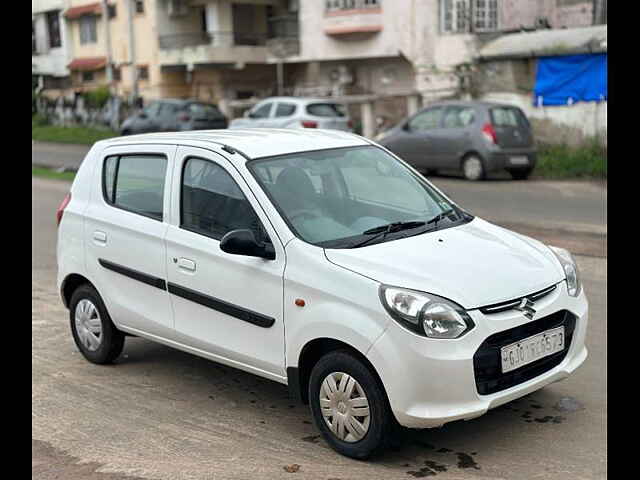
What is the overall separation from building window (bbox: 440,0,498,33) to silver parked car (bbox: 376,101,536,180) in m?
7.94

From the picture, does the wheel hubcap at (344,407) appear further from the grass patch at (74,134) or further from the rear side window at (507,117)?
the grass patch at (74,134)

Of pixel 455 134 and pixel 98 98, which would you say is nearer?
pixel 455 134

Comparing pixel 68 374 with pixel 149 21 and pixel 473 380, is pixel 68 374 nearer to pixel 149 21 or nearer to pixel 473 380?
pixel 473 380

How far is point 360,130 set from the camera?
2656 centimetres

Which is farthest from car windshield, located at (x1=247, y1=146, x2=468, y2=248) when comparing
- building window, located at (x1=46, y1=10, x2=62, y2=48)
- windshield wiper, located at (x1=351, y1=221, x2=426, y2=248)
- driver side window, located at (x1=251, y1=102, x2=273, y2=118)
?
building window, located at (x1=46, y1=10, x2=62, y2=48)

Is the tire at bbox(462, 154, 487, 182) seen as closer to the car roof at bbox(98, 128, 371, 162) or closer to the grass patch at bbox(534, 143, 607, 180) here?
the grass patch at bbox(534, 143, 607, 180)

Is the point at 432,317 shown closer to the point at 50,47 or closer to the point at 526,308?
the point at 526,308

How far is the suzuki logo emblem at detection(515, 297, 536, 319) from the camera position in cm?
440

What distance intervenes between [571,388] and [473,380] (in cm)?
153

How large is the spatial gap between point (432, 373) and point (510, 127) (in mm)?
14295

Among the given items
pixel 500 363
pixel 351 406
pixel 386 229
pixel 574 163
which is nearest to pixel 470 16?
pixel 574 163

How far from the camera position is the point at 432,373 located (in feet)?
13.6

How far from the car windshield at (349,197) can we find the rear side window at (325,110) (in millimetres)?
17091

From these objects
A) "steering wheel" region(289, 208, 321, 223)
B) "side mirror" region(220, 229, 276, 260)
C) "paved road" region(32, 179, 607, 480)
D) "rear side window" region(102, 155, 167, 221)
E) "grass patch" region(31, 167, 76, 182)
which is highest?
"rear side window" region(102, 155, 167, 221)
